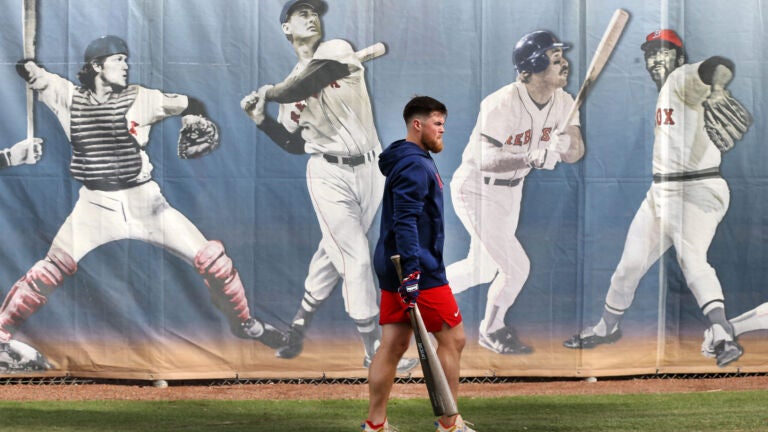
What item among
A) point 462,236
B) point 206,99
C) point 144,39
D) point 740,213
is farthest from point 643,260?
point 144,39

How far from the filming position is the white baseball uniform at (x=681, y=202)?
7.82 meters

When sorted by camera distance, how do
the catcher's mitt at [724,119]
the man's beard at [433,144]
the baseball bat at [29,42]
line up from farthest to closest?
the catcher's mitt at [724,119]
the baseball bat at [29,42]
the man's beard at [433,144]

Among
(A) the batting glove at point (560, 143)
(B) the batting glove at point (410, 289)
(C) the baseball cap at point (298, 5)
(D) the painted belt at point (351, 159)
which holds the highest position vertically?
(C) the baseball cap at point (298, 5)

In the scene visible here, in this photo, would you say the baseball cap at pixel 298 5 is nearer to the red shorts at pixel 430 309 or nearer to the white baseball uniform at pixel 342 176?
the white baseball uniform at pixel 342 176

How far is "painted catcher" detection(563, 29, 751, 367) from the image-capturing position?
7.82m

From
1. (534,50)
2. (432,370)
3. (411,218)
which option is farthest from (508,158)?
(432,370)

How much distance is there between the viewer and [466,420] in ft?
20.8

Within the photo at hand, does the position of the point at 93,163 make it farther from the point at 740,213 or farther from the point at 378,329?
the point at 740,213

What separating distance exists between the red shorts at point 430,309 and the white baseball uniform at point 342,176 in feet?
7.53

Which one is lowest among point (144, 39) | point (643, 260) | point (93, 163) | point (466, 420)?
point (466, 420)

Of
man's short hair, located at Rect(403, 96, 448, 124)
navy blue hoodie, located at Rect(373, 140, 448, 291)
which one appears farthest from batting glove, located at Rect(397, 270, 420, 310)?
man's short hair, located at Rect(403, 96, 448, 124)

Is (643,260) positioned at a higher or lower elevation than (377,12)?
lower

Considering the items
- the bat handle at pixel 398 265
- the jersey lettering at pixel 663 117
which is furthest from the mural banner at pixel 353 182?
the bat handle at pixel 398 265

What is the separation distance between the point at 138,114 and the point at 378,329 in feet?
7.23
